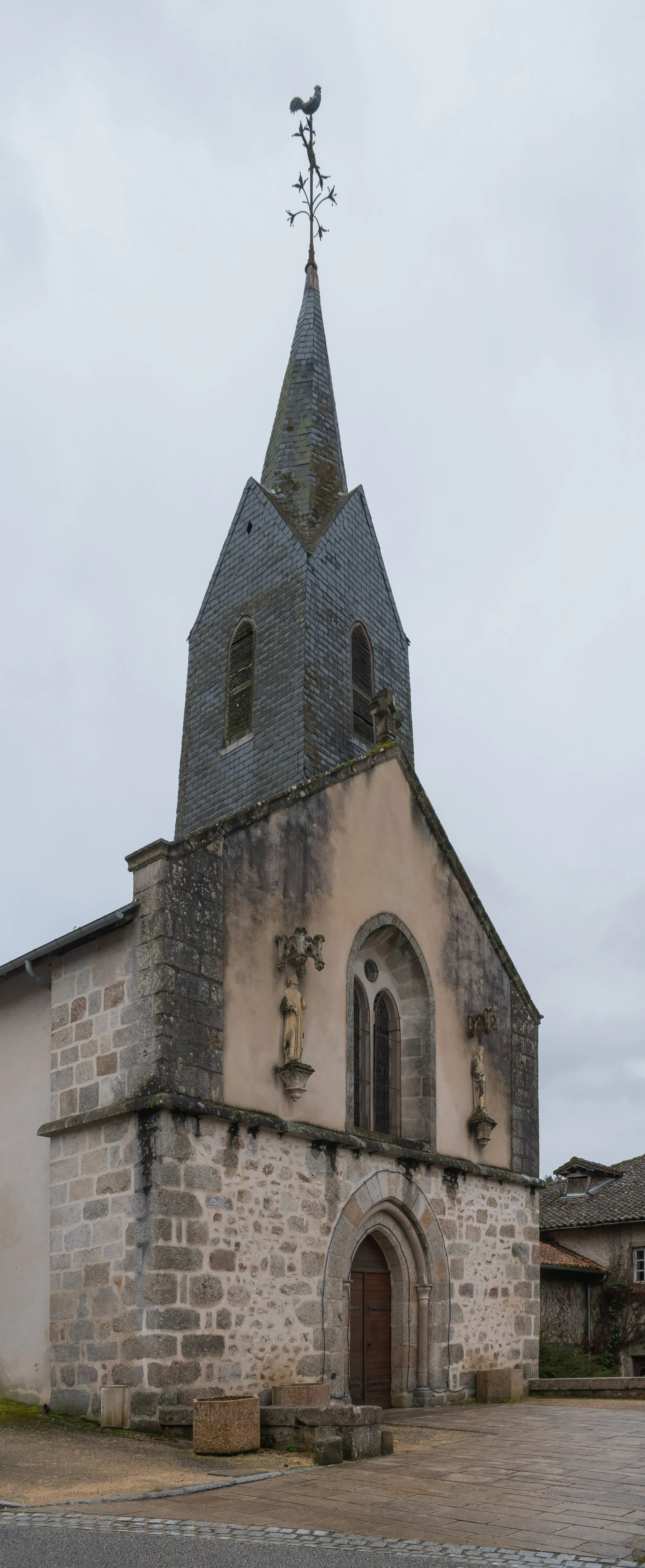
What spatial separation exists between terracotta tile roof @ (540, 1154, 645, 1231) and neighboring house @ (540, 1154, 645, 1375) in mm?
20

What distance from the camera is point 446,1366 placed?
14609 millimetres

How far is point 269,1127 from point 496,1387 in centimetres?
519

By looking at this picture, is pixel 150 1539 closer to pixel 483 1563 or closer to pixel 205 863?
pixel 483 1563

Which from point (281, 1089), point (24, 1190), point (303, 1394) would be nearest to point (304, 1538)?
point (303, 1394)

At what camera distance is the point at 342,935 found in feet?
47.0

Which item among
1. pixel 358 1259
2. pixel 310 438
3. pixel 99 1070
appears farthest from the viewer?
pixel 310 438

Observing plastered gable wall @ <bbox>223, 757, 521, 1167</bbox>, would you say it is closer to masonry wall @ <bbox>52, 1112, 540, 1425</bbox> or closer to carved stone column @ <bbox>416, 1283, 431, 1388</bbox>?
masonry wall @ <bbox>52, 1112, 540, 1425</bbox>

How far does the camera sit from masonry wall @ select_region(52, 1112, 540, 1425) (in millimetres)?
10781

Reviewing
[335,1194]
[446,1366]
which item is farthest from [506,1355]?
[335,1194]

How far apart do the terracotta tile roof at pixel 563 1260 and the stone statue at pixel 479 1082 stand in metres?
8.62

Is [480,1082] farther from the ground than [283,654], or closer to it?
closer to it

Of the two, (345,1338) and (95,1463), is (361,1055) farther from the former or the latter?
(95,1463)

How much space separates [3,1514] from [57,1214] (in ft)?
16.7

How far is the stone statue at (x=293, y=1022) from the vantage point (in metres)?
12.7
